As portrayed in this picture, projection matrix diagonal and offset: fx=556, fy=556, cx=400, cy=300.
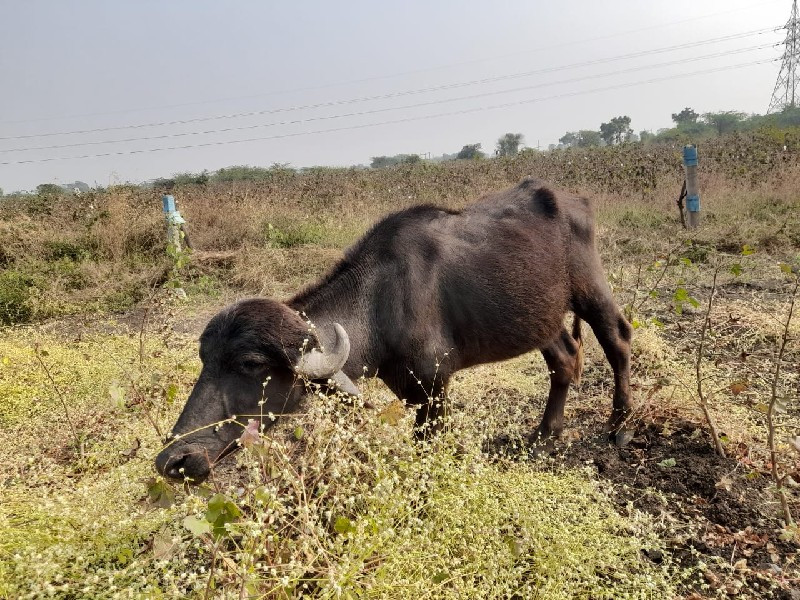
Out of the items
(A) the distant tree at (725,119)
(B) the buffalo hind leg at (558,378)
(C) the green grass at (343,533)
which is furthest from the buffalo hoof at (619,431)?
(A) the distant tree at (725,119)

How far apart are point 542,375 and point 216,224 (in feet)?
31.4

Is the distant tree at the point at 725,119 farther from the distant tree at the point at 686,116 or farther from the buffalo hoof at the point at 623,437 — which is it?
the buffalo hoof at the point at 623,437

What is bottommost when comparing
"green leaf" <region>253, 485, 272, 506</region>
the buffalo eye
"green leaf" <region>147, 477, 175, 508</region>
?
"green leaf" <region>147, 477, 175, 508</region>

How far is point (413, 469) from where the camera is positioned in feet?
7.54

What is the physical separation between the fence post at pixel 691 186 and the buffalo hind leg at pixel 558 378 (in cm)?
737

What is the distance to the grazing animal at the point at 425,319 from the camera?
2900 mm

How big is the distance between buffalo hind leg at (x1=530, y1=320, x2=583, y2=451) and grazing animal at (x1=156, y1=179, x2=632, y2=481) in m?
0.01

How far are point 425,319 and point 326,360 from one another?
0.71m

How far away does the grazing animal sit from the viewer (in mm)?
2900

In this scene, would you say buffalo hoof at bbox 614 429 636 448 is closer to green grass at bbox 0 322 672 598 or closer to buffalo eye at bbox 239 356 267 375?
green grass at bbox 0 322 672 598

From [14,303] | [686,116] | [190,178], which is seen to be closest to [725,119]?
[686,116]

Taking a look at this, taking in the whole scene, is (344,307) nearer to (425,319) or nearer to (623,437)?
(425,319)

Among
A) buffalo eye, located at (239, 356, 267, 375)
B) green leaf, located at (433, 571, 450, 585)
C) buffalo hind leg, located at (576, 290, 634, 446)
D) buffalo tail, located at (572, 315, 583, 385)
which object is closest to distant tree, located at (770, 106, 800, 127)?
buffalo tail, located at (572, 315, 583, 385)

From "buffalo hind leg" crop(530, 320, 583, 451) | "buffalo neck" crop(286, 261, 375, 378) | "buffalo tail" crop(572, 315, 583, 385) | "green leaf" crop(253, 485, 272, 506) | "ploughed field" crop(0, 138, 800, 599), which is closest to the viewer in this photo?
"green leaf" crop(253, 485, 272, 506)
